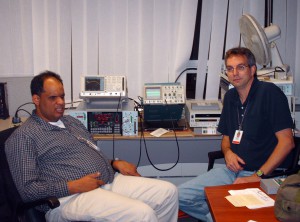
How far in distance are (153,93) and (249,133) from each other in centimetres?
90

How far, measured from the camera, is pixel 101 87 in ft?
9.46

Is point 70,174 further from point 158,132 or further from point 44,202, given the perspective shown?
point 158,132

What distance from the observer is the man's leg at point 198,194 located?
2336 millimetres

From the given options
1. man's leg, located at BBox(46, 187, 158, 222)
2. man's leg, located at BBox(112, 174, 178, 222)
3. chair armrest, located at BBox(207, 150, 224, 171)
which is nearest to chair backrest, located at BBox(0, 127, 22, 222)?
man's leg, located at BBox(46, 187, 158, 222)

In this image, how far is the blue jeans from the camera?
2.34 metres

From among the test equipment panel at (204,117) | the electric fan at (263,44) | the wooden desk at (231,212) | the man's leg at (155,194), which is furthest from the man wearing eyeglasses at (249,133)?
the wooden desk at (231,212)

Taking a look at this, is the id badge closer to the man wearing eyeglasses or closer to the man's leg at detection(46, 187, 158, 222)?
the man wearing eyeglasses

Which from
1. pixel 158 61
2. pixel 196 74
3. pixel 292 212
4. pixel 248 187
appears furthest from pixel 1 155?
pixel 196 74

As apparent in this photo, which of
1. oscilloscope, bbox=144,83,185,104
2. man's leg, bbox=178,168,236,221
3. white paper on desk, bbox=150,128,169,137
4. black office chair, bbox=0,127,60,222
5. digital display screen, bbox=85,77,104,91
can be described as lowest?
man's leg, bbox=178,168,236,221

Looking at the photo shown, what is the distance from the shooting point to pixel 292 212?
1.30 meters

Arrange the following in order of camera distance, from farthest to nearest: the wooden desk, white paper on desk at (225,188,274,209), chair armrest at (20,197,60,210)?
1. chair armrest at (20,197,60,210)
2. white paper on desk at (225,188,274,209)
3. the wooden desk

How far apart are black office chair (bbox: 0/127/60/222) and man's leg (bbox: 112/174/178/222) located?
1.65 ft

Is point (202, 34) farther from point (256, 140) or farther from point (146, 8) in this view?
point (256, 140)

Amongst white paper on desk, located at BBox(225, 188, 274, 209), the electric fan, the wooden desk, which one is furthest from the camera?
the electric fan
